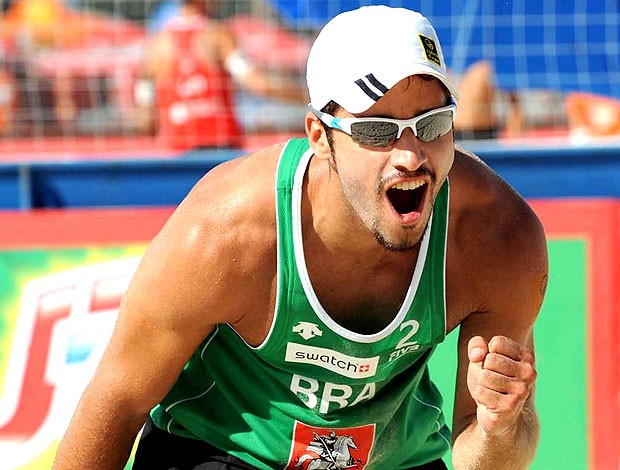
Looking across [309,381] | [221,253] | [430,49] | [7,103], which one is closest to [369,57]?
[430,49]

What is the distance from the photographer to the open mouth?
2631 mm

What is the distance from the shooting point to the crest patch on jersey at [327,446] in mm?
3049

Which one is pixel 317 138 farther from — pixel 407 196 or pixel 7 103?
pixel 7 103

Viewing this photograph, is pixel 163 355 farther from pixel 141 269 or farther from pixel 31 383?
pixel 31 383

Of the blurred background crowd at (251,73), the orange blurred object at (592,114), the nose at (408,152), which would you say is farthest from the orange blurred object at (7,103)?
the nose at (408,152)

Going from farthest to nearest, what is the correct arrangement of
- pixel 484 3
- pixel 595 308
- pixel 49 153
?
pixel 49 153
pixel 484 3
pixel 595 308

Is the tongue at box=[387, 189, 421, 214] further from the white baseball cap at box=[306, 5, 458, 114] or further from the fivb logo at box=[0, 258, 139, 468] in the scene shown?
the fivb logo at box=[0, 258, 139, 468]

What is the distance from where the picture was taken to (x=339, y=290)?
9.50 ft

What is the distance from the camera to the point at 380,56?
2.63 m

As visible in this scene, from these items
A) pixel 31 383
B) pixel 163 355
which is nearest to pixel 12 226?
pixel 31 383

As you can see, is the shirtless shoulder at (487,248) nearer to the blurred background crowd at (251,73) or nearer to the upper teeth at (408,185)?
the upper teeth at (408,185)

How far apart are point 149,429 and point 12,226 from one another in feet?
7.42

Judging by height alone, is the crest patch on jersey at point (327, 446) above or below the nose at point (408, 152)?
below

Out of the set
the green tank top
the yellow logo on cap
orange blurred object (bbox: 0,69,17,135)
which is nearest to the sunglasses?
the yellow logo on cap
